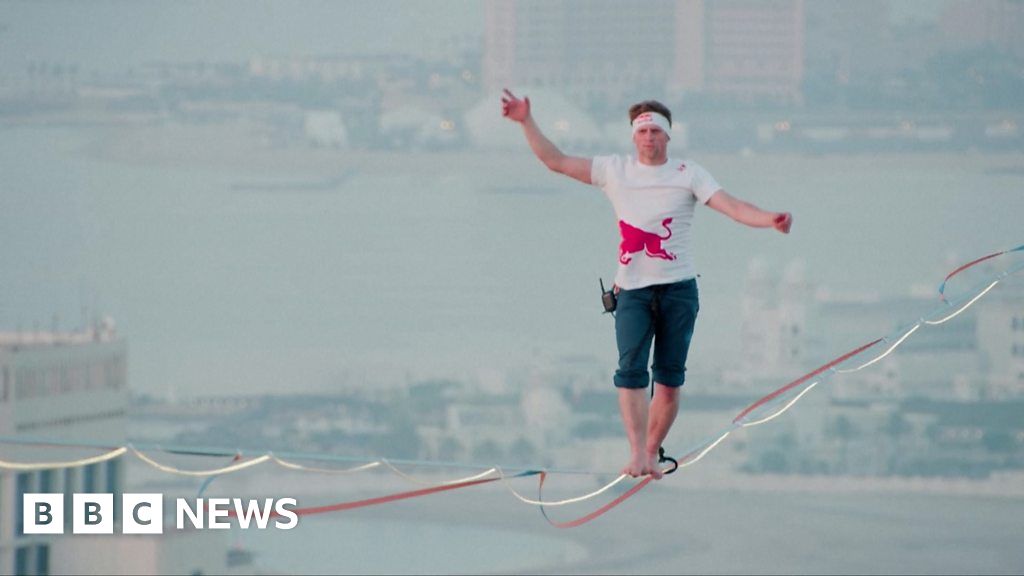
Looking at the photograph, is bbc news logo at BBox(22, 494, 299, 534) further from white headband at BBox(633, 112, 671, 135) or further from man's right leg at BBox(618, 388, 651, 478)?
white headband at BBox(633, 112, 671, 135)

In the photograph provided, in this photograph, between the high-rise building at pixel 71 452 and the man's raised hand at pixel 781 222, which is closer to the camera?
the man's raised hand at pixel 781 222

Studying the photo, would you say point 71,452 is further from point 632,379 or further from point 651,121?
point 651,121

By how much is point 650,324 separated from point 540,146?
0.86 metres

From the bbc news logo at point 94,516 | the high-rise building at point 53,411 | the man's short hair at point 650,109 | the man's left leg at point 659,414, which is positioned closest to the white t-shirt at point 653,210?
the man's short hair at point 650,109

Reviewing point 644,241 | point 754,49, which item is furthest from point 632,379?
point 754,49

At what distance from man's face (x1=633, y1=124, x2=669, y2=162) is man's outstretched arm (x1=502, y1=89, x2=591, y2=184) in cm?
20

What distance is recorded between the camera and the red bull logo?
900cm

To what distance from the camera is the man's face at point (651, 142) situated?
8.82m

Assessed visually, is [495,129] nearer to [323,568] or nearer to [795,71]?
[795,71]

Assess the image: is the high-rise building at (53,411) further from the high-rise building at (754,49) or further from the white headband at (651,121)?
the white headband at (651,121)

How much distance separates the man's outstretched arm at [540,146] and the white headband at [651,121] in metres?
0.25

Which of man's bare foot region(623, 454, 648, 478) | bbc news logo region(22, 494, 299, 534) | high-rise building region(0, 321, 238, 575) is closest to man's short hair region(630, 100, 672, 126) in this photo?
man's bare foot region(623, 454, 648, 478)

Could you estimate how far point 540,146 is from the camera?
8867 millimetres

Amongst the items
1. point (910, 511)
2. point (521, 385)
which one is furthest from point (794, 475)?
point (521, 385)
